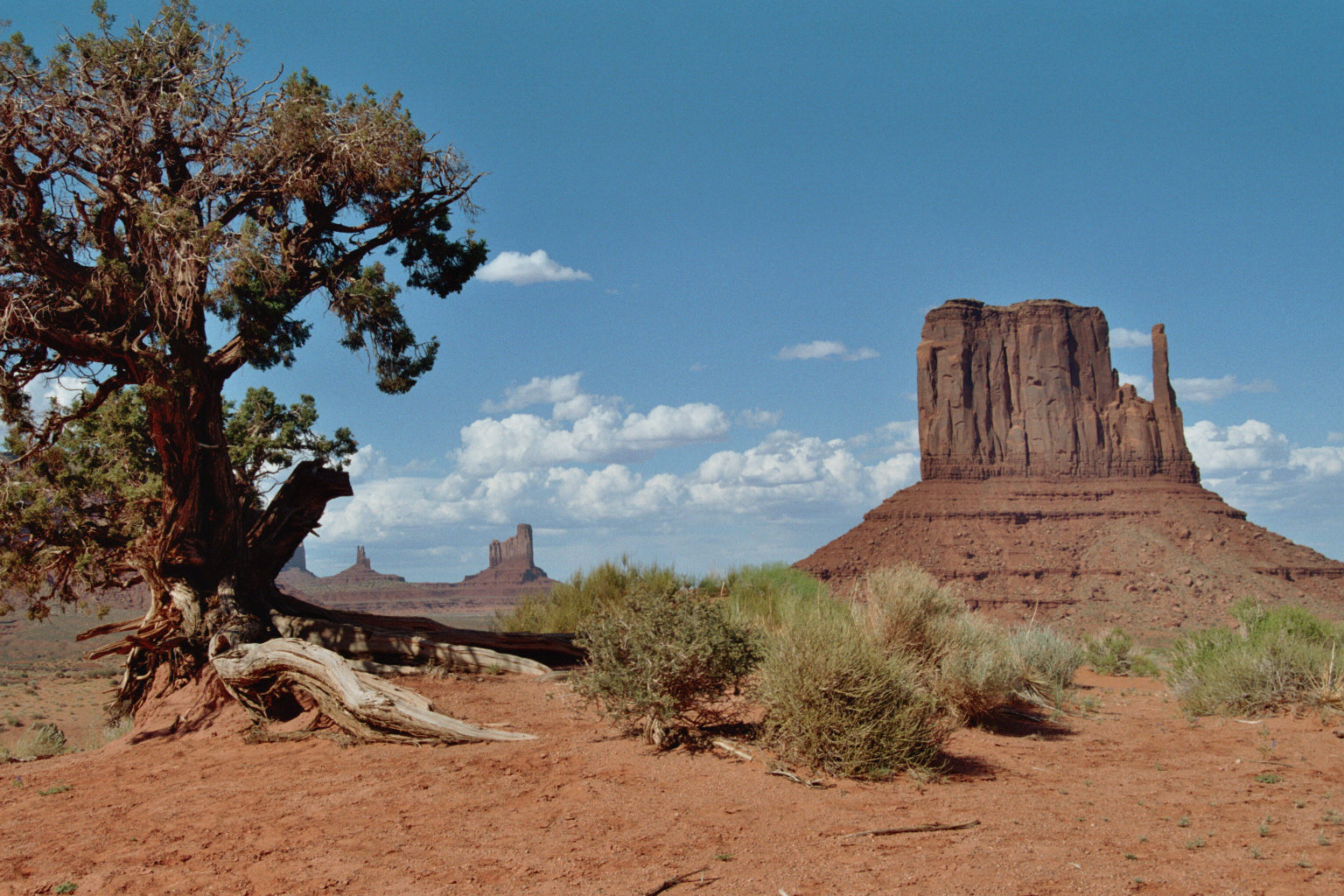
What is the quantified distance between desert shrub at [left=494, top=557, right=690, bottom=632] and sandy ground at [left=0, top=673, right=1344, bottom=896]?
21.7ft

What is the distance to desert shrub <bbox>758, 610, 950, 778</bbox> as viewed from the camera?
23.9ft

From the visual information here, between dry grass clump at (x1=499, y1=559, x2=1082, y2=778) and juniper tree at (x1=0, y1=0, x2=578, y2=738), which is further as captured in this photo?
juniper tree at (x1=0, y1=0, x2=578, y2=738)

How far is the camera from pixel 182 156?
1231 centimetres

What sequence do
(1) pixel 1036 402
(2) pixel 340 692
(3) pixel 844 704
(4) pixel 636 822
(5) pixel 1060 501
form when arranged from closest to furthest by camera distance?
(4) pixel 636 822
(3) pixel 844 704
(2) pixel 340 692
(5) pixel 1060 501
(1) pixel 1036 402

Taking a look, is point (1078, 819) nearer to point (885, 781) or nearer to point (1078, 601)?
point (885, 781)

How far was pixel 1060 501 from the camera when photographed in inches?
3634

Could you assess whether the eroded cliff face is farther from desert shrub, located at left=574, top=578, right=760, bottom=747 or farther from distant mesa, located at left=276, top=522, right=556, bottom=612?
desert shrub, located at left=574, top=578, right=760, bottom=747

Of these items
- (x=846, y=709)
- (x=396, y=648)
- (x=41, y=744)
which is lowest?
(x=41, y=744)

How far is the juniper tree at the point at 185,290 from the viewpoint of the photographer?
10797 millimetres

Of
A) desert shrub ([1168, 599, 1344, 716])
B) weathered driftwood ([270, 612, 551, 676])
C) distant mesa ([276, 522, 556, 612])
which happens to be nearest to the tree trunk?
weathered driftwood ([270, 612, 551, 676])

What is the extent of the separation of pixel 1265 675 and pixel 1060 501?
8633 centimetres

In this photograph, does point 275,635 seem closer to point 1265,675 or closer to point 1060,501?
point 1265,675

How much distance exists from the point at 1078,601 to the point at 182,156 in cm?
7663

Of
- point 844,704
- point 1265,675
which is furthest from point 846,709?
point 1265,675
